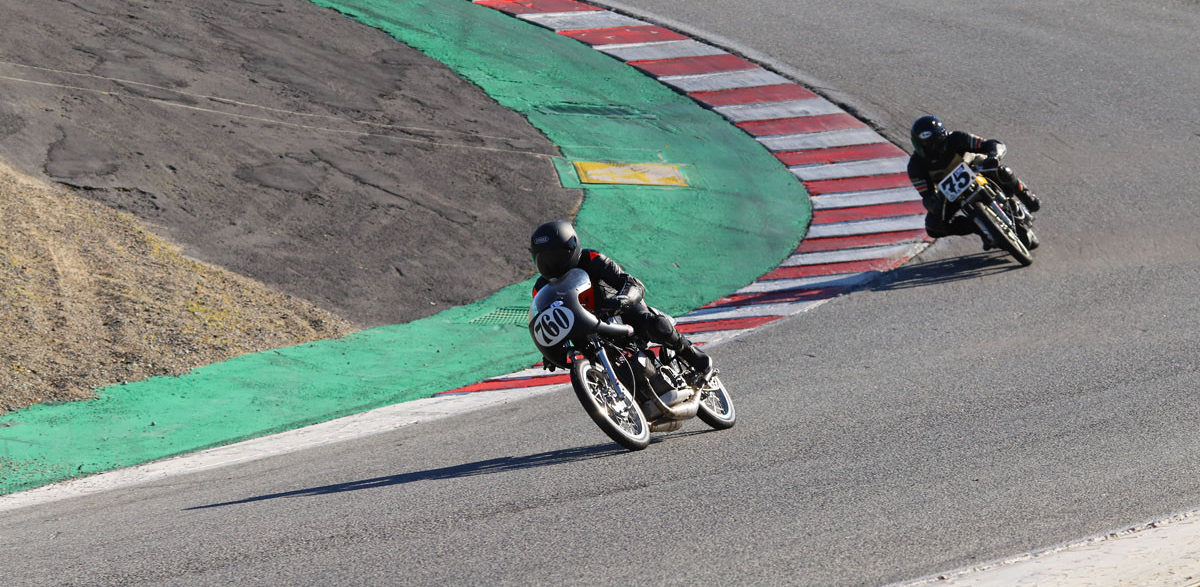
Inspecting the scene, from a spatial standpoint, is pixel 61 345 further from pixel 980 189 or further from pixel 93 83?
pixel 980 189

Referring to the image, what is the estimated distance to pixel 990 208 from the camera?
13875 mm

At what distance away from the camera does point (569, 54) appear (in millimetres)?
22391

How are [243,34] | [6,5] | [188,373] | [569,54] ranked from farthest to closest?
[569,54], [243,34], [6,5], [188,373]

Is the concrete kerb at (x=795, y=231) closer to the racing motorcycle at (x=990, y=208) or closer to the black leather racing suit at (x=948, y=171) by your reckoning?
the black leather racing suit at (x=948, y=171)

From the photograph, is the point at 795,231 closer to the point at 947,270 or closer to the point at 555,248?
the point at 947,270

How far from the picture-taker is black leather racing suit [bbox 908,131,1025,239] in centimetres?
1406

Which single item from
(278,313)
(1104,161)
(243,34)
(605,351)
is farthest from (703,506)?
(243,34)

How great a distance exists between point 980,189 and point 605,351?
22.5 feet

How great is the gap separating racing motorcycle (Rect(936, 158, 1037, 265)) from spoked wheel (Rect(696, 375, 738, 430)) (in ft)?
18.9

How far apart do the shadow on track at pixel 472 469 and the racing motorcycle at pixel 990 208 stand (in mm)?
6749

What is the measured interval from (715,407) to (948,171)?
631 centimetres

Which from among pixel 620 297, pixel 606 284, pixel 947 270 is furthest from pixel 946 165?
pixel 620 297

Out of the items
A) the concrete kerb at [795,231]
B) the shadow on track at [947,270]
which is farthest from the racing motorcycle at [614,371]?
the shadow on track at [947,270]

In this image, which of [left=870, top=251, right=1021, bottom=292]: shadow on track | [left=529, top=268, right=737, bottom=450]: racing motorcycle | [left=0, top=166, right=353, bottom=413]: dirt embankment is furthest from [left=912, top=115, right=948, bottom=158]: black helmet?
[left=0, top=166, right=353, bottom=413]: dirt embankment
